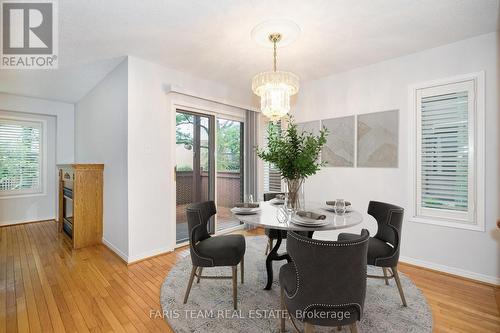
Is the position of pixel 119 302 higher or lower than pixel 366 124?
lower

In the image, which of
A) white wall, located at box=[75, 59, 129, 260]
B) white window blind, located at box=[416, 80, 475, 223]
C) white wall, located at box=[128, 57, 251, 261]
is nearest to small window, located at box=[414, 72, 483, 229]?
white window blind, located at box=[416, 80, 475, 223]

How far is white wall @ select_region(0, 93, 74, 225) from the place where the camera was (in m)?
4.85

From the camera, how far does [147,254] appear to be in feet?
10.6

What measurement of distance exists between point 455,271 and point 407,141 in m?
1.62

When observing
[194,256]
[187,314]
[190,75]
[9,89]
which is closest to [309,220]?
[194,256]

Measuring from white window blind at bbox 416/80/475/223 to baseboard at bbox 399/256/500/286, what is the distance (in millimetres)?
573

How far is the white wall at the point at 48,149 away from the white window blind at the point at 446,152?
6.80 meters

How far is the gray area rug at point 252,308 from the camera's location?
1853 mm

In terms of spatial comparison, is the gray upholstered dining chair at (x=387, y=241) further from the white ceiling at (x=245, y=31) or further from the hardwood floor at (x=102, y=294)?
the white ceiling at (x=245, y=31)

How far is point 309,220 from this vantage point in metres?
1.81

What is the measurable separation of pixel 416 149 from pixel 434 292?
167 centimetres

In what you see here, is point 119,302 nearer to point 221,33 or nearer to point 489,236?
point 221,33

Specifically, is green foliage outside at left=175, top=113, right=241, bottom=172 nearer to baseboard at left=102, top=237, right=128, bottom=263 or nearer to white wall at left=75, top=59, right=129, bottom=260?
white wall at left=75, top=59, right=129, bottom=260

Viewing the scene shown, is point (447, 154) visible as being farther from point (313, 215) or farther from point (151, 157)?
point (151, 157)
